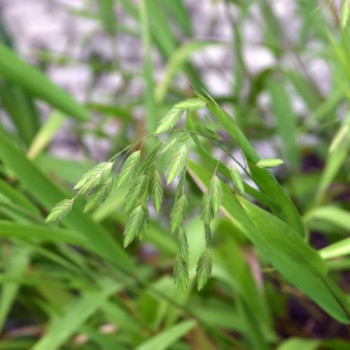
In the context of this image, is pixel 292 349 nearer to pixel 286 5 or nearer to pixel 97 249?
pixel 97 249

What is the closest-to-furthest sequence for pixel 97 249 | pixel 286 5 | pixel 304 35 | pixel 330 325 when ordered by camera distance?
pixel 97 249, pixel 330 325, pixel 304 35, pixel 286 5

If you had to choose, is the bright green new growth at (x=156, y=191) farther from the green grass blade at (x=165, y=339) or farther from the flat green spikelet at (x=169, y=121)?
the green grass blade at (x=165, y=339)

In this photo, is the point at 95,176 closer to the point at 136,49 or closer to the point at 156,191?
the point at 156,191

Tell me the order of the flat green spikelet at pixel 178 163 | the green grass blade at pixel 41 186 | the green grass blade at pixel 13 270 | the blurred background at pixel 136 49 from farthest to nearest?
the blurred background at pixel 136 49 → the green grass blade at pixel 13 270 → the green grass blade at pixel 41 186 → the flat green spikelet at pixel 178 163

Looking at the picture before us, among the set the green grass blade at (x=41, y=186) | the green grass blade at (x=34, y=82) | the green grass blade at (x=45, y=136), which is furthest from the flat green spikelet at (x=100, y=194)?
the green grass blade at (x=45, y=136)

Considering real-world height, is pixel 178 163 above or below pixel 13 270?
above

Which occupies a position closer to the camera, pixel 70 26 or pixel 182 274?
pixel 182 274

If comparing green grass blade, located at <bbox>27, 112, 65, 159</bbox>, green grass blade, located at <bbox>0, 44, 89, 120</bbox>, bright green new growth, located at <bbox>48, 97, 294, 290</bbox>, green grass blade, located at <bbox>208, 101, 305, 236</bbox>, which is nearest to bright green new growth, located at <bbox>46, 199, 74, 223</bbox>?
bright green new growth, located at <bbox>48, 97, 294, 290</bbox>

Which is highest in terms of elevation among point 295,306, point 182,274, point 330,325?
point 182,274

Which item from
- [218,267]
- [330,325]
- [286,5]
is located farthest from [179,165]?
[286,5]

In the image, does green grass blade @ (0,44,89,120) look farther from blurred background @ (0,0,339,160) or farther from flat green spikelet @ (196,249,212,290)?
flat green spikelet @ (196,249,212,290)

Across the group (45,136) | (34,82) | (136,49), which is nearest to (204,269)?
(34,82)
